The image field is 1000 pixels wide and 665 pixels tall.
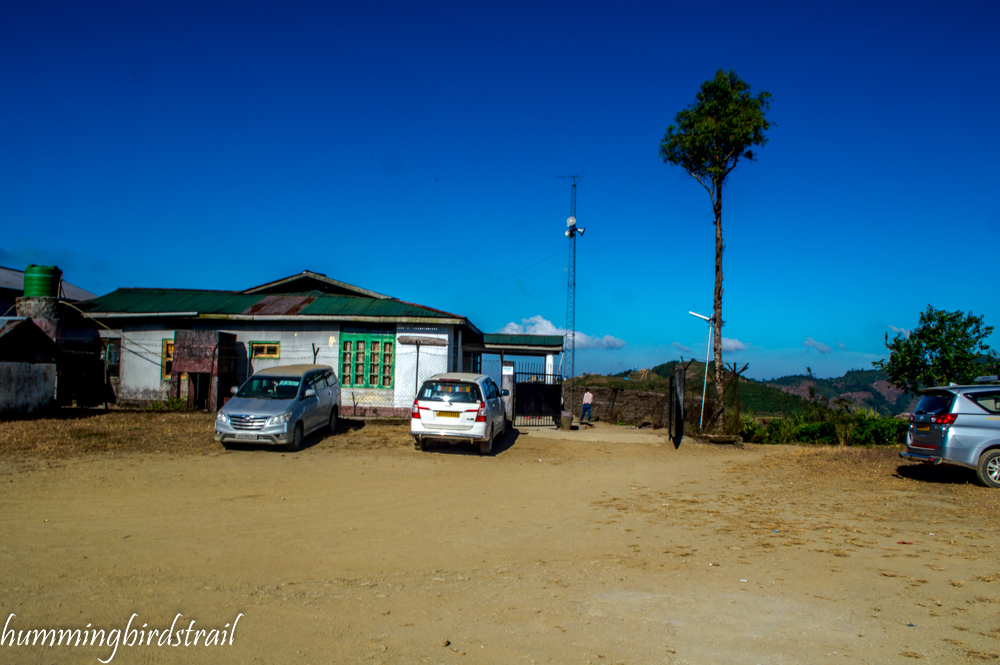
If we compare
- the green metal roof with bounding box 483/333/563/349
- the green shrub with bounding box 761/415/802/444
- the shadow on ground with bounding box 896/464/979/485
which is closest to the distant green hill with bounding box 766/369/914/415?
the green metal roof with bounding box 483/333/563/349

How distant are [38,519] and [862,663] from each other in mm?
7930

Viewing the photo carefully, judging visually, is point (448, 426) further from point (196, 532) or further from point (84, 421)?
point (84, 421)

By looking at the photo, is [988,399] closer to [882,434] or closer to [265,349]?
[882,434]

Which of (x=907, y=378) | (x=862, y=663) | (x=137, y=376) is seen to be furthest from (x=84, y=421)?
(x=907, y=378)

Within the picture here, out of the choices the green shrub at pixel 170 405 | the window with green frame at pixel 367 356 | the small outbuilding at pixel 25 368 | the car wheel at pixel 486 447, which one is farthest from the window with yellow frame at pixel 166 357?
the car wheel at pixel 486 447

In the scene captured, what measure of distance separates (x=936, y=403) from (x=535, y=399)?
10686 mm

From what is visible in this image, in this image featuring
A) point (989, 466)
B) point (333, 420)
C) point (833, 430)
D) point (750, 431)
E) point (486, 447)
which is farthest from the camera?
point (750, 431)

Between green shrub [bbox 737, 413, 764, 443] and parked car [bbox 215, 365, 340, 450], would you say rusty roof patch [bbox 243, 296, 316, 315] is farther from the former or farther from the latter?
green shrub [bbox 737, 413, 764, 443]

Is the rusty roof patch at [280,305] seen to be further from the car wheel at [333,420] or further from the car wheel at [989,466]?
the car wheel at [989,466]

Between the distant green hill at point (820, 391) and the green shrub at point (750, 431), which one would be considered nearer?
the green shrub at point (750, 431)

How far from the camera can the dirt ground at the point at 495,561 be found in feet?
12.9

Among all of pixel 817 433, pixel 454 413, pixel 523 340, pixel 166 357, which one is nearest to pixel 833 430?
pixel 817 433

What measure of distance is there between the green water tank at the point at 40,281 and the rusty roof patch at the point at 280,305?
19.9 ft

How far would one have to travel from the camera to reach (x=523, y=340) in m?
29.4
